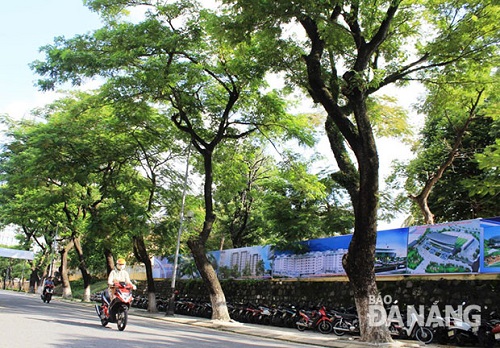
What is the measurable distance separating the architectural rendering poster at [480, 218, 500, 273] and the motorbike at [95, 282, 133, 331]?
26.6 ft

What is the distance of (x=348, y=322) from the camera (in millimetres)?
13023

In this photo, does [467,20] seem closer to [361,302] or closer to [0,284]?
[361,302]

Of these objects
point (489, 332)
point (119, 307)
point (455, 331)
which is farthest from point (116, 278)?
point (489, 332)

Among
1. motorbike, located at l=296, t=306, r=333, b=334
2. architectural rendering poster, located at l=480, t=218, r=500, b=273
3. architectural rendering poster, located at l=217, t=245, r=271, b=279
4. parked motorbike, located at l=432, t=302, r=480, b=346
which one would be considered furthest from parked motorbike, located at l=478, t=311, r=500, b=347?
architectural rendering poster, located at l=217, t=245, r=271, b=279

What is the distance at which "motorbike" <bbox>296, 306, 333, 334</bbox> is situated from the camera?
13.7m

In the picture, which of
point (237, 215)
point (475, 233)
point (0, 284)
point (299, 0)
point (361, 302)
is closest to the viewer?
point (299, 0)

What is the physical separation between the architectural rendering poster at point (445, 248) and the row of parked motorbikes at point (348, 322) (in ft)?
4.02

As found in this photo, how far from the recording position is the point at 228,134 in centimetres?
1731

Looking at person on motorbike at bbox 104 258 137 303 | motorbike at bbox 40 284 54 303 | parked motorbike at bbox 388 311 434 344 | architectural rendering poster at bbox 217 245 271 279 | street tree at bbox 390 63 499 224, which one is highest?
street tree at bbox 390 63 499 224

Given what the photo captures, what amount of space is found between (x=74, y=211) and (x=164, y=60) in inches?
694

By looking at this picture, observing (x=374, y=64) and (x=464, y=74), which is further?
(x=374, y=64)

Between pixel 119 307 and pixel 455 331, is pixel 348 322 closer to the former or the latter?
pixel 455 331

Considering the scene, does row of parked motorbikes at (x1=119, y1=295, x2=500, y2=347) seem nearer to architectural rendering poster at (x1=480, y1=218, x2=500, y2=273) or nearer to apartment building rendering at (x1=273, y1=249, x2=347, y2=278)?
architectural rendering poster at (x1=480, y1=218, x2=500, y2=273)

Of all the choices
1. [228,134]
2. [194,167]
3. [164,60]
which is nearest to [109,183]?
[194,167]
